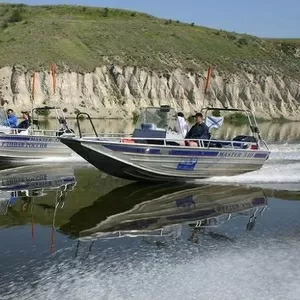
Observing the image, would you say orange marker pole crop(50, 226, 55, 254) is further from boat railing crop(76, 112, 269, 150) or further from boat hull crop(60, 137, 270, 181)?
boat railing crop(76, 112, 269, 150)

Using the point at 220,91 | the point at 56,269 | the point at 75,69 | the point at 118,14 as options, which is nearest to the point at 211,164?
the point at 56,269

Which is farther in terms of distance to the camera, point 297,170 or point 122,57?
point 122,57

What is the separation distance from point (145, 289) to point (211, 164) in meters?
10.4

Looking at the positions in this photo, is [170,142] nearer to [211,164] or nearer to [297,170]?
[211,164]

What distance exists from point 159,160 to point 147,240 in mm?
6541

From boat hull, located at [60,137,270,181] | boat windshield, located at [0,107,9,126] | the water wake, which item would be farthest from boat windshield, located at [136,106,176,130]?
the water wake

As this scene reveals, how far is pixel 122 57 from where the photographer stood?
77438mm

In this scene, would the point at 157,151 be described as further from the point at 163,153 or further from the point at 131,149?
the point at 131,149

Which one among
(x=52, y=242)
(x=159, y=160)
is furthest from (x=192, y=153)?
(x=52, y=242)

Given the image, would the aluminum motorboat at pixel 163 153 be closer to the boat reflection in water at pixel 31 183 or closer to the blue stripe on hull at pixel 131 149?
the blue stripe on hull at pixel 131 149

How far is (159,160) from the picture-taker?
17.8 metres

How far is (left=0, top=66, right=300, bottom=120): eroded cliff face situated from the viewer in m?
63.5

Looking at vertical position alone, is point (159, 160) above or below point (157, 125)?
below

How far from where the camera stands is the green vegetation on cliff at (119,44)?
71.1 meters
